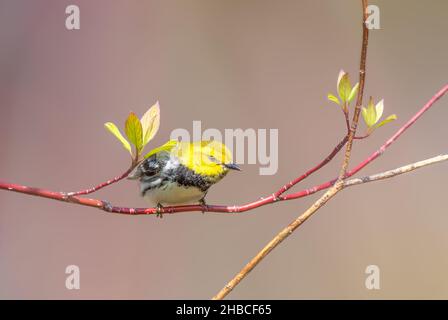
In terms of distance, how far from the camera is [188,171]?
5.21 ft

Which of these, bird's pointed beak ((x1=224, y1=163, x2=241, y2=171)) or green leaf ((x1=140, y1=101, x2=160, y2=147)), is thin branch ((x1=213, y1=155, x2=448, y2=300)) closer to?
green leaf ((x1=140, y1=101, x2=160, y2=147))

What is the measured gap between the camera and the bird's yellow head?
1.52 m

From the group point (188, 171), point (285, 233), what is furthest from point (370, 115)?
point (188, 171)

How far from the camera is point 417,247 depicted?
9.62 ft

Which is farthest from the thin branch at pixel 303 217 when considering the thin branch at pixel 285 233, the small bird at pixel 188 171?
the small bird at pixel 188 171

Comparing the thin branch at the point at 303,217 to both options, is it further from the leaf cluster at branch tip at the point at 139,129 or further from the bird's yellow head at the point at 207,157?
the bird's yellow head at the point at 207,157

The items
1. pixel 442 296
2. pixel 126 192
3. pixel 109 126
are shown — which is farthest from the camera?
pixel 126 192

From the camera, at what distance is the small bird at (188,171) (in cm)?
154

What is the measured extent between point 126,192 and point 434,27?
6.24ft

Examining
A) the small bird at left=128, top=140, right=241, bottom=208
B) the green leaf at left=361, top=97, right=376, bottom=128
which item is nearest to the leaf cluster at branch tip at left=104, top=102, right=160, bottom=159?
the green leaf at left=361, top=97, right=376, bottom=128

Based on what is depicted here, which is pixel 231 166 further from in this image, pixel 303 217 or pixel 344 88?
pixel 303 217

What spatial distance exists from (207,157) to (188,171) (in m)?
0.08

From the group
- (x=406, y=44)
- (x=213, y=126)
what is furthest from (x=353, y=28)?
(x=213, y=126)

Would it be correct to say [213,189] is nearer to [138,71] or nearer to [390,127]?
[138,71]
